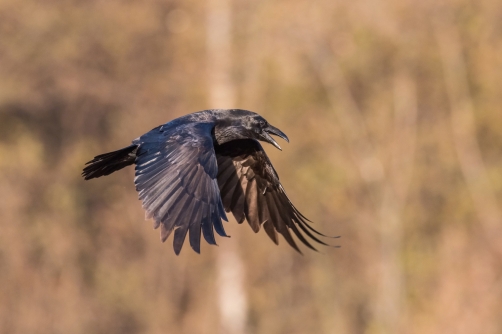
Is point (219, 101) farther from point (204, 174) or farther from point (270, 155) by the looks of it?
point (204, 174)

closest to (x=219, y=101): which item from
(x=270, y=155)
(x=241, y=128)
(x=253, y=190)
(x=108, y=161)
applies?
(x=270, y=155)

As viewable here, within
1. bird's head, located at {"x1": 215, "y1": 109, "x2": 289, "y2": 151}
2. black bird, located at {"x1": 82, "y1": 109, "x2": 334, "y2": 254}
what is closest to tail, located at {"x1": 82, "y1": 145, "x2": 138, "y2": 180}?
black bird, located at {"x1": 82, "y1": 109, "x2": 334, "y2": 254}

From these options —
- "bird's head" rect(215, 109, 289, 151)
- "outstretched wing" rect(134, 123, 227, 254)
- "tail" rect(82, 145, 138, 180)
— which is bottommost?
"outstretched wing" rect(134, 123, 227, 254)

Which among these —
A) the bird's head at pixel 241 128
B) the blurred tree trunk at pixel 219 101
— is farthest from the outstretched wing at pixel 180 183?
the blurred tree trunk at pixel 219 101

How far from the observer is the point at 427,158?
22656 millimetres

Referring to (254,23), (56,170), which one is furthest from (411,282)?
(56,170)

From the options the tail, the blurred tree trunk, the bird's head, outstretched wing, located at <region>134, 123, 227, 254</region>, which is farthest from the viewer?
the blurred tree trunk

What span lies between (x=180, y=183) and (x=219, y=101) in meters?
13.5

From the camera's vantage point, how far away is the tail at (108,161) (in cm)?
778

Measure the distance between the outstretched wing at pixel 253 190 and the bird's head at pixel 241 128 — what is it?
0.30 m

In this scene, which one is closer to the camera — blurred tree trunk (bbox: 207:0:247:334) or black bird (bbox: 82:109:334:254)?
black bird (bbox: 82:109:334:254)

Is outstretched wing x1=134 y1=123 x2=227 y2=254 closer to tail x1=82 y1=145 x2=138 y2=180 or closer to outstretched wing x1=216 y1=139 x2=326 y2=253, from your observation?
tail x1=82 y1=145 x2=138 y2=180

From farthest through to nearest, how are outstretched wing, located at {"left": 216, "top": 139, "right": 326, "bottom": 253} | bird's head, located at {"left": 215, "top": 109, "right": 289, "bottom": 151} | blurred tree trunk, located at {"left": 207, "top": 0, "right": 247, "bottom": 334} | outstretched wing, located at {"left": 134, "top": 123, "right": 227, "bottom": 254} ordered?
blurred tree trunk, located at {"left": 207, "top": 0, "right": 247, "bottom": 334}, outstretched wing, located at {"left": 216, "top": 139, "right": 326, "bottom": 253}, bird's head, located at {"left": 215, "top": 109, "right": 289, "bottom": 151}, outstretched wing, located at {"left": 134, "top": 123, "right": 227, "bottom": 254}

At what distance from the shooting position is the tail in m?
7.78
